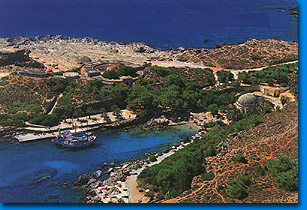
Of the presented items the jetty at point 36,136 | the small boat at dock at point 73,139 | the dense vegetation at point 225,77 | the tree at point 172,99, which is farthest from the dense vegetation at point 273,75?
the jetty at point 36,136

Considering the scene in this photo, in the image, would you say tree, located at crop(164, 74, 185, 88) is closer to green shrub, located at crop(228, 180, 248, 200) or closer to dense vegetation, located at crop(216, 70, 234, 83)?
dense vegetation, located at crop(216, 70, 234, 83)

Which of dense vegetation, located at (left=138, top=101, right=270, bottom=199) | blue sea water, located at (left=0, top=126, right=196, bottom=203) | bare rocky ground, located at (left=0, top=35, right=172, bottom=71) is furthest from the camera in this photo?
bare rocky ground, located at (left=0, top=35, right=172, bottom=71)

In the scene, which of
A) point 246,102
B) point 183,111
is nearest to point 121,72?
point 183,111

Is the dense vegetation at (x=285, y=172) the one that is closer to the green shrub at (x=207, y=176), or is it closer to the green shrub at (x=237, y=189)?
the green shrub at (x=237, y=189)

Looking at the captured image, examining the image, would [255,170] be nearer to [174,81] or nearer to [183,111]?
[183,111]

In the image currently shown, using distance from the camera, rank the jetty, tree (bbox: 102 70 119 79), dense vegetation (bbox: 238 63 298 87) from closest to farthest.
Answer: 1. the jetty
2. dense vegetation (bbox: 238 63 298 87)
3. tree (bbox: 102 70 119 79)

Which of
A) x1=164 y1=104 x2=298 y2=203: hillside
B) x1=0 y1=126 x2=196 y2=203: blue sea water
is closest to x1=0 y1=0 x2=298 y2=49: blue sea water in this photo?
x1=164 y1=104 x2=298 y2=203: hillside
